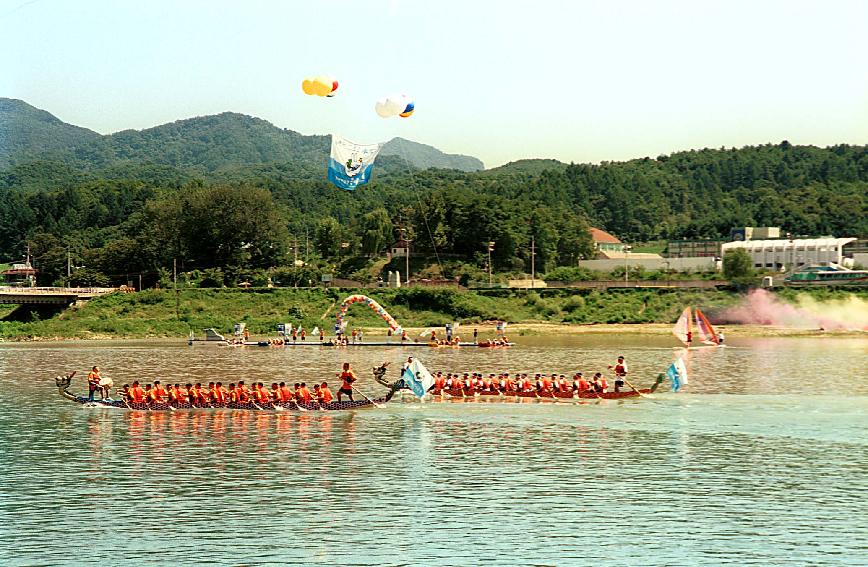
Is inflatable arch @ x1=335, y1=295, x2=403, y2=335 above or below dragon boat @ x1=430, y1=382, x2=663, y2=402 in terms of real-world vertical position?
above

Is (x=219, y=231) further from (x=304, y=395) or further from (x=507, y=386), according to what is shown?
(x=304, y=395)

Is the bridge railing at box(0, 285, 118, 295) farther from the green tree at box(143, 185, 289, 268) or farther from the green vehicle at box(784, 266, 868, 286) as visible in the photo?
the green vehicle at box(784, 266, 868, 286)

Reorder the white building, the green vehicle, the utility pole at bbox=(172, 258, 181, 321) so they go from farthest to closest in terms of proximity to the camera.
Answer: the white building, the green vehicle, the utility pole at bbox=(172, 258, 181, 321)

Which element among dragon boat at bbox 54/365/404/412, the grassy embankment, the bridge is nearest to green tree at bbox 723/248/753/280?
the grassy embankment

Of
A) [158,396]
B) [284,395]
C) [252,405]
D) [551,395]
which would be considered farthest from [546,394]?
[158,396]

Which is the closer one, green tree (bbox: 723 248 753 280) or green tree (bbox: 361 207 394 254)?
green tree (bbox: 723 248 753 280)

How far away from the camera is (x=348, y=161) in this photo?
52.4 m

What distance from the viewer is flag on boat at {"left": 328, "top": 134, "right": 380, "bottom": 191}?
5219cm

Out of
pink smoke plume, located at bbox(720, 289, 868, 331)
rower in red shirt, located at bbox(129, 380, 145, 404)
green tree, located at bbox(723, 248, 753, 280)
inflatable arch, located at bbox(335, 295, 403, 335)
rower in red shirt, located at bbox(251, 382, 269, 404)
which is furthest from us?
green tree, located at bbox(723, 248, 753, 280)

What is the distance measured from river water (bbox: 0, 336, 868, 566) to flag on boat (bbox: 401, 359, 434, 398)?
1.10 meters

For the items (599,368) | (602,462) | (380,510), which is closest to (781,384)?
(599,368)

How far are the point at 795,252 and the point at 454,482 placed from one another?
426 feet

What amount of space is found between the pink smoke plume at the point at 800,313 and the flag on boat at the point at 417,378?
6327 centimetres

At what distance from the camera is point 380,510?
30688 mm
